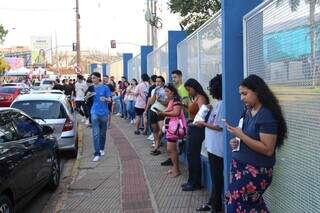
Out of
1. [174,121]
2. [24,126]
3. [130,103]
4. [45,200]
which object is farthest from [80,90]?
[24,126]

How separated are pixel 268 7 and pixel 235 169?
1591mm

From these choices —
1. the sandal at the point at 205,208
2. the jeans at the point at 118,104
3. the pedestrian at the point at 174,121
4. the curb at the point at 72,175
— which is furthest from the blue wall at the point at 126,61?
the sandal at the point at 205,208

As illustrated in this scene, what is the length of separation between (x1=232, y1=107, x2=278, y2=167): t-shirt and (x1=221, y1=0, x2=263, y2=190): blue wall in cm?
165

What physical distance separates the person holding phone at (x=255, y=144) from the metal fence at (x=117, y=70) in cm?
2725

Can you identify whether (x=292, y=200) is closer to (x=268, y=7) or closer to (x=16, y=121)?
(x=268, y=7)

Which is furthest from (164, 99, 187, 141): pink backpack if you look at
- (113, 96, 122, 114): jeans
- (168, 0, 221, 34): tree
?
(113, 96, 122, 114): jeans

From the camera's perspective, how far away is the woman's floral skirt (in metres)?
4.62

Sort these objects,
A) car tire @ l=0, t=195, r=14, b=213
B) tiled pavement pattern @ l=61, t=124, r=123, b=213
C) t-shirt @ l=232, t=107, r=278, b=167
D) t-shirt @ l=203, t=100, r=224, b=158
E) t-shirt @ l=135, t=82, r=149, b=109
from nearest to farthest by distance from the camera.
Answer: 1. t-shirt @ l=232, t=107, r=278, b=167
2. car tire @ l=0, t=195, r=14, b=213
3. t-shirt @ l=203, t=100, r=224, b=158
4. tiled pavement pattern @ l=61, t=124, r=123, b=213
5. t-shirt @ l=135, t=82, r=149, b=109

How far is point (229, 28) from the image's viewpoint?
255 inches

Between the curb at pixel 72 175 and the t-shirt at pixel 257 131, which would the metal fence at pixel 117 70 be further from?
the t-shirt at pixel 257 131

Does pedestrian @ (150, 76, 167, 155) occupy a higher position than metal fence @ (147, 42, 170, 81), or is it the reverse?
metal fence @ (147, 42, 170, 81)

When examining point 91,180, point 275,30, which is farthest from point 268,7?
point 91,180

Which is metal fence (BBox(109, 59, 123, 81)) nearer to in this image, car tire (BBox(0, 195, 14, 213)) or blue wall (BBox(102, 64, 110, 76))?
blue wall (BBox(102, 64, 110, 76))

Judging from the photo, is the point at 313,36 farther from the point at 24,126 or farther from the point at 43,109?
the point at 43,109
